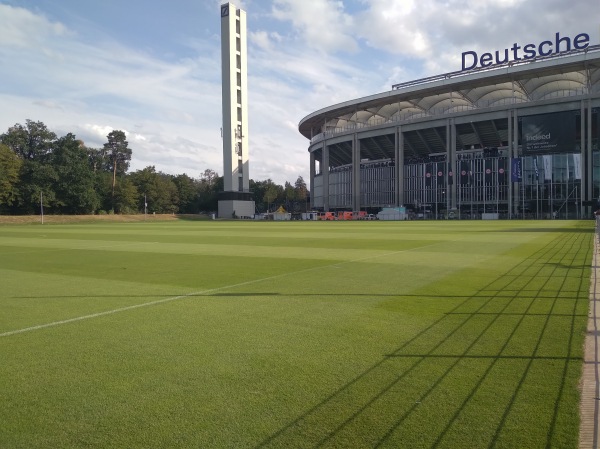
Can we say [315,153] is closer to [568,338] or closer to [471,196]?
[471,196]

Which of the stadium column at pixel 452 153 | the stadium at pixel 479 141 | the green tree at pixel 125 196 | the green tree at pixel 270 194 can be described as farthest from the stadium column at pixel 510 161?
the green tree at pixel 125 196

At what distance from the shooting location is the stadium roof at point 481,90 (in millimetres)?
73000

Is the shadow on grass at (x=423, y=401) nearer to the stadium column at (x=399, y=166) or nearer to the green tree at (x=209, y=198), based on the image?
the stadium column at (x=399, y=166)

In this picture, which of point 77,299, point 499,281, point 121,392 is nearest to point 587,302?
point 499,281

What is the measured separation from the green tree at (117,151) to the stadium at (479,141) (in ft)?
191

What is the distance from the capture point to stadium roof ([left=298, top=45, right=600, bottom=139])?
73000mm

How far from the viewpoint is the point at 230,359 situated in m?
5.94

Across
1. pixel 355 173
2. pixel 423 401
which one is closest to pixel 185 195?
pixel 355 173

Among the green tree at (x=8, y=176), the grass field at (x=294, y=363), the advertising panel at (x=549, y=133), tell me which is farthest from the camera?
the green tree at (x=8, y=176)

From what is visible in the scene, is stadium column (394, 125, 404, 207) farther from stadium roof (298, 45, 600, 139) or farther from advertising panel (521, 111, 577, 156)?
advertising panel (521, 111, 577, 156)

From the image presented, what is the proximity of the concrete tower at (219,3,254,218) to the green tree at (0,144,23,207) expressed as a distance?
42.3 m

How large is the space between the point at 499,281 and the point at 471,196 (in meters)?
85.3

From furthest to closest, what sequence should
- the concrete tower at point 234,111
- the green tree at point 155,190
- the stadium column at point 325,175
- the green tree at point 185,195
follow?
the green tree at point 185,195 < the green tree at point 155,190 < the stadium column at point 325,175 < the concrete tower at point 234,111

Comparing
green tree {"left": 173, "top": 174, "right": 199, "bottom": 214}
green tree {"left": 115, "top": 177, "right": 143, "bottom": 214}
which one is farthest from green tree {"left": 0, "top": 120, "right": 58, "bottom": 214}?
green tree {"left": 173, "top": 174, "right": 199, "bottom": 214}
